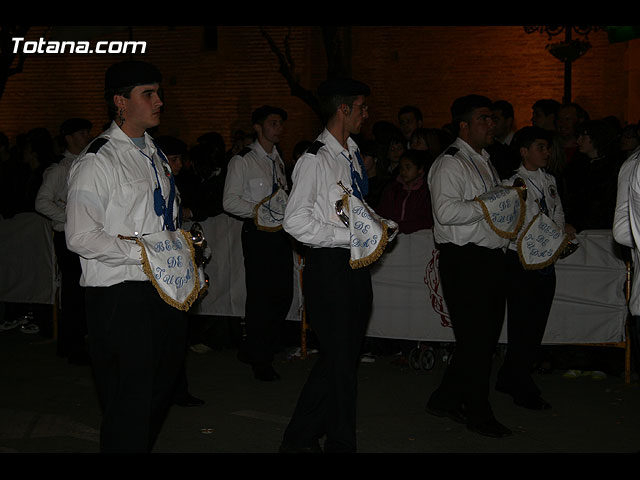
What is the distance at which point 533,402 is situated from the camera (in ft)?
24.0

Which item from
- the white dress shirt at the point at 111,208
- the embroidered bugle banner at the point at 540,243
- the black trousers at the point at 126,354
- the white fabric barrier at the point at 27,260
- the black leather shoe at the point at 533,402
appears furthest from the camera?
the white fabric barrier at the point at 27,260

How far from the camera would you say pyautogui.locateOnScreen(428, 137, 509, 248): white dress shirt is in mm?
6270

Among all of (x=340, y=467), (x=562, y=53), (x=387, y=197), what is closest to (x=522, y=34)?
(x=562, y=53)

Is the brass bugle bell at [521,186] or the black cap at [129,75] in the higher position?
the black cap at [129,75]

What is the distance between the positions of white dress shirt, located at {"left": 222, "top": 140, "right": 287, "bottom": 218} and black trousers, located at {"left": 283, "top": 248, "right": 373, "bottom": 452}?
3124mm

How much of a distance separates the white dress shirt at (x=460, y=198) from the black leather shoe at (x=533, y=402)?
4.83 ft

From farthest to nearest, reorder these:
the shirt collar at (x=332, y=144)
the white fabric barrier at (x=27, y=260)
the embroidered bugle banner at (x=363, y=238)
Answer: the white fabric barrier at (x=27, y=260) → the shirt collar at (x=332, y=144) → the embroidered bugle banner at (x=363, y=238)

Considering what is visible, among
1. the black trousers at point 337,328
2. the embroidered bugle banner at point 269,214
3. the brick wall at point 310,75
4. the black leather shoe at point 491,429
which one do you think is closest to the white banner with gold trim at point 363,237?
the black trousers at point 337,328

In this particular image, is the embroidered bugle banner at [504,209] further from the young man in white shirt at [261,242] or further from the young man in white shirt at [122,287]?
the young man in white shirt at [261,242]

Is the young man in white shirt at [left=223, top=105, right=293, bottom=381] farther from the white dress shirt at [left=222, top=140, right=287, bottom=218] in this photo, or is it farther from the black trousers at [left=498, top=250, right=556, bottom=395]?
the black trousers at [left=498, top=250, right=556, bottom=395]

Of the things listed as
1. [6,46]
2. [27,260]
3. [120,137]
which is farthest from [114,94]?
[6,46]

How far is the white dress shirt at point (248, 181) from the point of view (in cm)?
866

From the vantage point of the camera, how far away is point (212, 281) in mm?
9922

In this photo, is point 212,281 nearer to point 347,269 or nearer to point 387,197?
point 387,197
